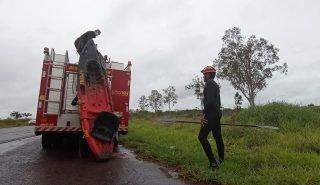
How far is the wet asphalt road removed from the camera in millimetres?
7980

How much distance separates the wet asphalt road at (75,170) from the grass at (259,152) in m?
0.59

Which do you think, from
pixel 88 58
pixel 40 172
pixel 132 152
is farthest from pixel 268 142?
pixel 40 172

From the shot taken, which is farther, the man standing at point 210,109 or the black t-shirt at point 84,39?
the black t-shirt at point 84,39

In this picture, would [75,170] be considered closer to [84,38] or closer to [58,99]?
[58,99]

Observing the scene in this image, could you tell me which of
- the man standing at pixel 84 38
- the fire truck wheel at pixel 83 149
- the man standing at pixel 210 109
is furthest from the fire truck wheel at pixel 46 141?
the man standing at pixel 210 109

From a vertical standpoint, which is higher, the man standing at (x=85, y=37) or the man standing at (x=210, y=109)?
the man standing at (x=85, y=37)

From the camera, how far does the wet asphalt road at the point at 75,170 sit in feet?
26.2

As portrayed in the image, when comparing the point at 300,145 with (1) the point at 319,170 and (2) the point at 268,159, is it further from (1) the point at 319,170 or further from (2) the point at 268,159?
(1) the point at 319,170

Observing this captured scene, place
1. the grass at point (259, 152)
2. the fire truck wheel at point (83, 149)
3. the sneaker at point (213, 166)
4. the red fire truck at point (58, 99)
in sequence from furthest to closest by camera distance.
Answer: the red fire truck at point (58, 99) < the fire truck wheel at point (83, 149) < the sneaker at point (213, 166) < the grass at point (259, 152)

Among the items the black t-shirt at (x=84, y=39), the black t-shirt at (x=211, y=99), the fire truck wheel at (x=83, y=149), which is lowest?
the fire truck wheel at (x=83, y=149)

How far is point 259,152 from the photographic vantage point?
1020 centimetres

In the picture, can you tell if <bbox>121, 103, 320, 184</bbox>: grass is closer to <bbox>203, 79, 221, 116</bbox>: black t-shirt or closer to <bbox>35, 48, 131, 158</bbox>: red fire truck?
<bbox>203, 79, 221, 116</bbox>: black t-shirt

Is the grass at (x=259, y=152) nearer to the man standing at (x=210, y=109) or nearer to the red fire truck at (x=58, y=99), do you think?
the man standing at (x=210, y=109)

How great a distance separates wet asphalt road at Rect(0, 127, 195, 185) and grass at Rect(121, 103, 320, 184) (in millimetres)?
585
